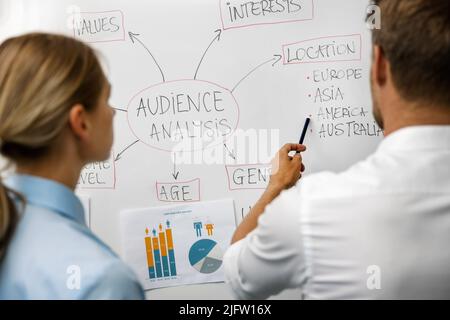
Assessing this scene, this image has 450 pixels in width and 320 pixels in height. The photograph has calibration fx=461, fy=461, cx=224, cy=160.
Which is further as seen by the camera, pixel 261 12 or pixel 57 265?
pixel 261 12

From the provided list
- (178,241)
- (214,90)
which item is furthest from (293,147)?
(178,241)

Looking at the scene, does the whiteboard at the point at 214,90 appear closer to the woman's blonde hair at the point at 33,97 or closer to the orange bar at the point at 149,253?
the orange bar at the point at 149,253

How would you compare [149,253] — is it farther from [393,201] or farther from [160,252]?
[393,201]

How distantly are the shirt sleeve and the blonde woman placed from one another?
0.17 meters

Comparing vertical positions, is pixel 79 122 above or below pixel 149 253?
above

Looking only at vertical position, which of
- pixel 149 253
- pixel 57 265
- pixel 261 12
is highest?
pixel 261 12

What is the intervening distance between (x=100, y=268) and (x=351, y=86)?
0.76 m

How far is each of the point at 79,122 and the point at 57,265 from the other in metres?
0.21

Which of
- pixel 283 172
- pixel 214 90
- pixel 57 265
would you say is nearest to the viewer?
pixel 57 265

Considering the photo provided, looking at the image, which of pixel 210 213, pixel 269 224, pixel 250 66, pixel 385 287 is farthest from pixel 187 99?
pixel 385 287

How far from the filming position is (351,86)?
A: 1108mm

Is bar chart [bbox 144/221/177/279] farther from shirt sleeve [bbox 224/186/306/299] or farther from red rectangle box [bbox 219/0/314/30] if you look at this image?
red rectangle box [bbox 219/0/314/30]

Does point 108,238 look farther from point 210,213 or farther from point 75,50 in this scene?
point 75,50

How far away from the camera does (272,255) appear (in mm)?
676
